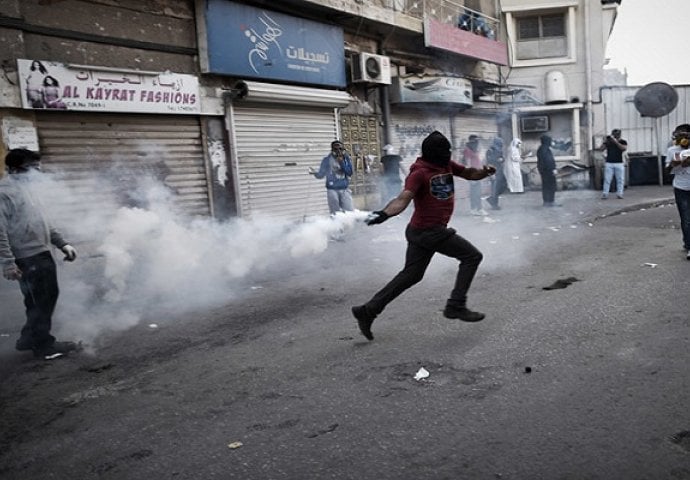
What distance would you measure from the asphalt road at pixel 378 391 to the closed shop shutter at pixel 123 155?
3.36 metres

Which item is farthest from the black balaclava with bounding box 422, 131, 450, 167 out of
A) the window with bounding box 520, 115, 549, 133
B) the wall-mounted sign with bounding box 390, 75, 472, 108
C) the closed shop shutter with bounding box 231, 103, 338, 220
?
the window with bounding box 520, 115, 549, 133

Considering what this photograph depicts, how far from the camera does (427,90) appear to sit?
16172 mm

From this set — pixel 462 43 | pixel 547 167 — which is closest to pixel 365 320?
pixel 547 167

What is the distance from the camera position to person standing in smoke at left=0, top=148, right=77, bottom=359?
182 inches

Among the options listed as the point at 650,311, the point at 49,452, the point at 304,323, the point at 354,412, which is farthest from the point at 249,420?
the point at 650,311

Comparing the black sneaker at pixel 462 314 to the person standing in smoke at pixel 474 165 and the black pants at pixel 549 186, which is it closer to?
the person standing in smoke at pixel 474 165

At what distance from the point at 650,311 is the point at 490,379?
7.08ft

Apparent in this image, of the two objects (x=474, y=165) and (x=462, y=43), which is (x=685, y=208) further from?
(x=462, y=43)

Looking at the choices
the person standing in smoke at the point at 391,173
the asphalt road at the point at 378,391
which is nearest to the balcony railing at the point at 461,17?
the person standing in smoke at the point at 391,173

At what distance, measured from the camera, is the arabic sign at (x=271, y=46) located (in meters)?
10.6

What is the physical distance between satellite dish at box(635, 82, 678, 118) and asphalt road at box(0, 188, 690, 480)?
1416 cm

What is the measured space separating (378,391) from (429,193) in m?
1.72

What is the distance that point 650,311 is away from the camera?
489 cm

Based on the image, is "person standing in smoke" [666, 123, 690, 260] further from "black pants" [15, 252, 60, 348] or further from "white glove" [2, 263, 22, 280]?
"white glove" [2, 263, 22, 280]
